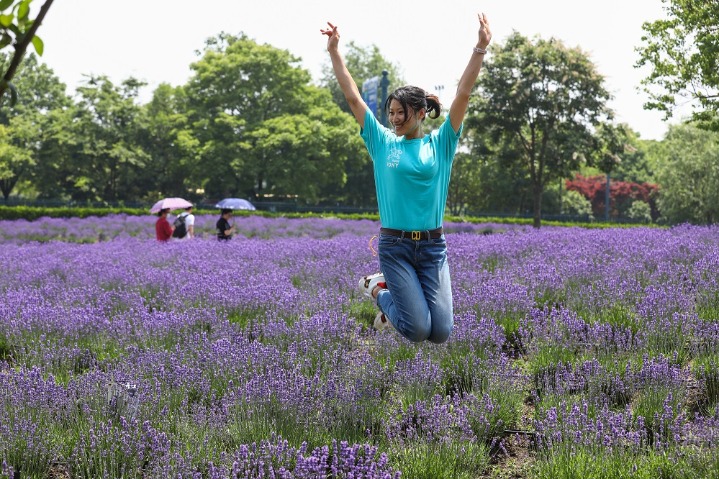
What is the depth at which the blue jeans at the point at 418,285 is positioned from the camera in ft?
11.6

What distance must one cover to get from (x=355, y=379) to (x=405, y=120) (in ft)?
4.92

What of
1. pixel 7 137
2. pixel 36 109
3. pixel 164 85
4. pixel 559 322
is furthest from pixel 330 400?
pixel 36 109

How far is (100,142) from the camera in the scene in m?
40.6

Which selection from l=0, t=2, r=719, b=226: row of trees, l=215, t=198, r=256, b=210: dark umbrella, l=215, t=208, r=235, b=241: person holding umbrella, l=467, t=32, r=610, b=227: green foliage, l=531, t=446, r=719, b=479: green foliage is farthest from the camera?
l=0, t=2, r=719, b=226: row of trees

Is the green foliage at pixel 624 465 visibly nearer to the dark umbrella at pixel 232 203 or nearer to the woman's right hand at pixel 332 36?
the woman's right hand at pixel 332 36

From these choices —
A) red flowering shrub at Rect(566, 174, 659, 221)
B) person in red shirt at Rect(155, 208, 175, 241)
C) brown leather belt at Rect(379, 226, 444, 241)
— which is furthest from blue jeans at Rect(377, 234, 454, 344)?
red flowering shrub at Rect(566, 174, 659, 221)

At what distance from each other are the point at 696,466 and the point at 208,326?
3936 millimetres

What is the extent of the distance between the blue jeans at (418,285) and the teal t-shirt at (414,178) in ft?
0.36

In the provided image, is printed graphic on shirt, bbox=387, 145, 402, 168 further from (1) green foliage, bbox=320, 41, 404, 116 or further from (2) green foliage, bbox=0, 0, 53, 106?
(1) green foliage, bbox=320, 41, 404, 116

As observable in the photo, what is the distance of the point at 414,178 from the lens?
140 inches

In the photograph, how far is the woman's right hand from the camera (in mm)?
3684

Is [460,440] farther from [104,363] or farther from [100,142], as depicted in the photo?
[100,142]

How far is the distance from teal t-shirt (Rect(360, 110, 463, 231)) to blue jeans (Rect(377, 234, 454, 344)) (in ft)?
0.36

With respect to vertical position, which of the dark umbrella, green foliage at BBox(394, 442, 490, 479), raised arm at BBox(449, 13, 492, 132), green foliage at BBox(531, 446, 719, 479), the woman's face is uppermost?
raised arm at BBox(449, 13, 492, 132)
